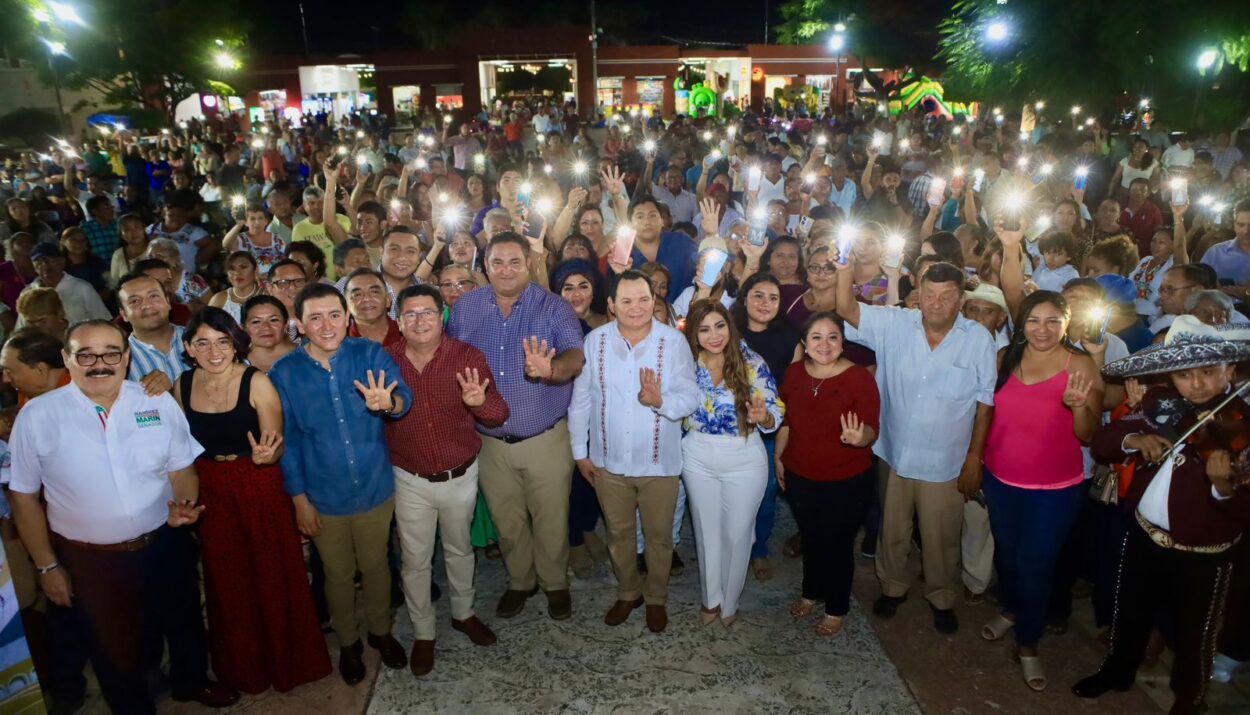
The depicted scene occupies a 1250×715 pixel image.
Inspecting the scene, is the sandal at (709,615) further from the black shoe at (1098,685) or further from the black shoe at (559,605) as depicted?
the black shoe at (1098,685)

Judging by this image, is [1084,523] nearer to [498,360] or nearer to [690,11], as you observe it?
[498,360]

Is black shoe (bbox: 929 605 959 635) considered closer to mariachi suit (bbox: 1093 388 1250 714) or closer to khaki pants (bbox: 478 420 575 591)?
mariachi suit (bbox: 1093 388 1250 714)

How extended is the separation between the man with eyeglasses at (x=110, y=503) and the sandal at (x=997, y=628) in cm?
395

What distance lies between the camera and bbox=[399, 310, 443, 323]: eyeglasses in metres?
3.76

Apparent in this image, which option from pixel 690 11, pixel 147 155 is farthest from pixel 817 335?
pixel 690 11

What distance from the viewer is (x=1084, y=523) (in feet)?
14.1

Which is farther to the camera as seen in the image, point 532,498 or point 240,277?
point 240,277

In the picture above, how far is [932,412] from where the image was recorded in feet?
13.3

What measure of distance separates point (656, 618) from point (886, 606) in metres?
1.30

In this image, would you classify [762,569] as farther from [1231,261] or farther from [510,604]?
[1231,261]

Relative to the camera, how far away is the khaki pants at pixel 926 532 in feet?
13.7

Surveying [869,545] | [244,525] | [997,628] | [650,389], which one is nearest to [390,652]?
[244,525]

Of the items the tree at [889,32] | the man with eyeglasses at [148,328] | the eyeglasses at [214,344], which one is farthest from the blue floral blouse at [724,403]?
the tree at [889,32]

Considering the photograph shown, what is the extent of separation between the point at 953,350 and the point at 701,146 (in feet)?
49.1
